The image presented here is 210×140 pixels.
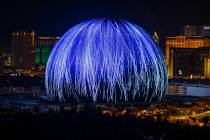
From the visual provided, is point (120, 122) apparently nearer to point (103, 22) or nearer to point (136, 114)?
point (136, 114)

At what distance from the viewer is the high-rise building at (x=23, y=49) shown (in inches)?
3883

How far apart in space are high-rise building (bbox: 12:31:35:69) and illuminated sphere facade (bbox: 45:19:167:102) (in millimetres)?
53471

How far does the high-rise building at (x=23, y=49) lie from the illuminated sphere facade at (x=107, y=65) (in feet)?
175

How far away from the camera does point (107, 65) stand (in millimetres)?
43469

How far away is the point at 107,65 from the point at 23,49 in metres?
57.6

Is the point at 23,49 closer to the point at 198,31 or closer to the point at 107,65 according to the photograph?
the point at 198,31

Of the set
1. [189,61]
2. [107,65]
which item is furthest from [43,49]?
[107,65]

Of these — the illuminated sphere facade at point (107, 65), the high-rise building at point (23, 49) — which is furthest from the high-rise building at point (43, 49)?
the illuminated sphere facade at point (107, 65)

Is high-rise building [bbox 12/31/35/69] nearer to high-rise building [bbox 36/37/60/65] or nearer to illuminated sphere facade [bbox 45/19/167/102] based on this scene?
high-rise building [bbox 36/37/60/65]

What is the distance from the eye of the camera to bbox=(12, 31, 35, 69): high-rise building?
9862 cm

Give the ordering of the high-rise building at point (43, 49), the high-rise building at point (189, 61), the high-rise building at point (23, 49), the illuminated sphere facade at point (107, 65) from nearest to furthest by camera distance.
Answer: the illuminated sphere facade at point (107, 65), the high-rise building at point (189, 61), the high-rise building at point (43, 49), the high-rise building at point (23, 49)

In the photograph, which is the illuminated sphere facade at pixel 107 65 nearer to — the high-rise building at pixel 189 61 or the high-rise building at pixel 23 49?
the high-rise building at pixel 189 61

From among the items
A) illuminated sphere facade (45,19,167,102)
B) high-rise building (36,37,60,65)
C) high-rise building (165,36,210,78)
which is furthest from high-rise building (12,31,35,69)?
illuminated sphere facade (45,19,167,102)

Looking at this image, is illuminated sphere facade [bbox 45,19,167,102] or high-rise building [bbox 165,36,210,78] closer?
illuminated sphere facade [bbox 45,19,167,102]
